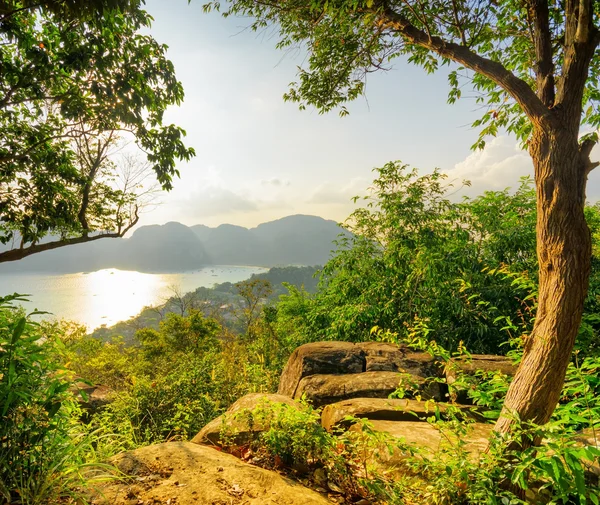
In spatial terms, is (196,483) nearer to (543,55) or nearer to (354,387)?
(354,387)

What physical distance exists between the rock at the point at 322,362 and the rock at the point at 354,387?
0.57m

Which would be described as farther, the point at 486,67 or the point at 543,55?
the point at 486,67

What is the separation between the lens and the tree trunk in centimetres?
208

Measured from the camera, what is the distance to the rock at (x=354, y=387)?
4.39 metres

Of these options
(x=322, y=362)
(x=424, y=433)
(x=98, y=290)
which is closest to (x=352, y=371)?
(x=322, y=362)

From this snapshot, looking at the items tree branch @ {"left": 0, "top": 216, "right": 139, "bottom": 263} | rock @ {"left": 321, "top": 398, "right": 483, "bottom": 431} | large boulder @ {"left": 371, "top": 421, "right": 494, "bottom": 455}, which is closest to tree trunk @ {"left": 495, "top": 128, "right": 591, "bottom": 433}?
large boulder @ {"left": 371, "top": 421, "right": 494, "bottom": 455}

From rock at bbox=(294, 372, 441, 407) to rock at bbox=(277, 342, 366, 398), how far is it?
0.57m

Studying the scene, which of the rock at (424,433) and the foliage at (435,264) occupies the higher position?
the foliage at (435,264)

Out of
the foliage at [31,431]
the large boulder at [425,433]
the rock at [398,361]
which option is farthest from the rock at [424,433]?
the foliage at [31,431]

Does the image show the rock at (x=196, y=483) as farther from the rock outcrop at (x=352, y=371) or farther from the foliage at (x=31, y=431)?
the rock outcrop at (x=352, y=371)

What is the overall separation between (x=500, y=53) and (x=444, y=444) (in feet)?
17.4

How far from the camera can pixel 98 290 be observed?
530 ft

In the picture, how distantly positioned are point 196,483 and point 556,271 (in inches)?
128

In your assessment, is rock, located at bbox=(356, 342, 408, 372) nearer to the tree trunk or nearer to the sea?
the tree trunk
